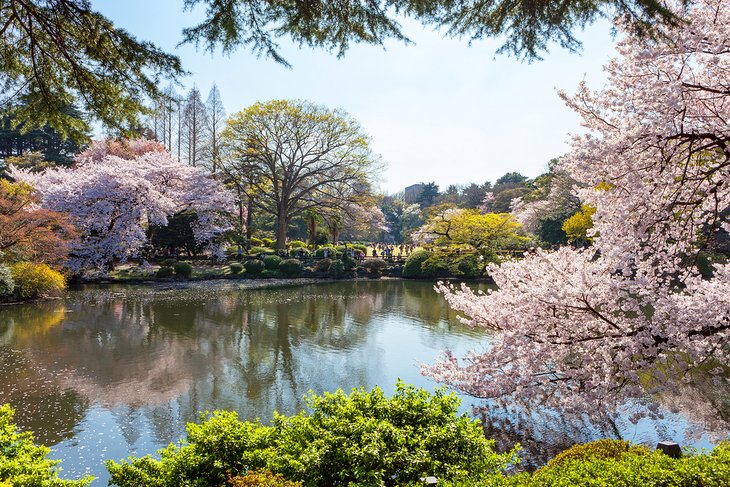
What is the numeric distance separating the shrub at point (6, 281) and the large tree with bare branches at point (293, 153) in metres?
14.0

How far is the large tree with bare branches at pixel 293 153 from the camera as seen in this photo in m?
26.1

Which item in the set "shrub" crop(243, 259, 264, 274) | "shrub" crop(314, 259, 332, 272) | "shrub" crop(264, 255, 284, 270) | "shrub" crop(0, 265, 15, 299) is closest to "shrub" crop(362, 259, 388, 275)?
"shrub" crop(314, 259, 332, 272)

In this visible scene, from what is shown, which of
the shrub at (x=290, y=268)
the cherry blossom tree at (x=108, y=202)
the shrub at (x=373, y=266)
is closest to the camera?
the cherry blossom tree at (x=108, y=202)

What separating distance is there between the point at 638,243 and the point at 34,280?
1784 cm

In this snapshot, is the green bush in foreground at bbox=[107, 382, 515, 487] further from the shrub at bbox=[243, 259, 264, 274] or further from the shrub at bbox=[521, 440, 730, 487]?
the shrub at bbox=[243, 259, 264, 274]

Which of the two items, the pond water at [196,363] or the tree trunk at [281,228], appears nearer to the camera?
the pond water at [196,363]

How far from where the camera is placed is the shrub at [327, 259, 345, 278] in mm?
25734

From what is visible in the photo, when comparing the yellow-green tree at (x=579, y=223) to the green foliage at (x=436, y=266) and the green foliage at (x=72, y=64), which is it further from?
the green foliage at (x=72, y=64)

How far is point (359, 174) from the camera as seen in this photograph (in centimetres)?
2731

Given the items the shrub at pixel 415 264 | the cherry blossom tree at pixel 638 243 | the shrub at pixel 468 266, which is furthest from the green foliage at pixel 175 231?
the cherry blossom tree at pixel 638 243

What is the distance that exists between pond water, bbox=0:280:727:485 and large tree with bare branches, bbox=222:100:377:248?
11106 millimetres

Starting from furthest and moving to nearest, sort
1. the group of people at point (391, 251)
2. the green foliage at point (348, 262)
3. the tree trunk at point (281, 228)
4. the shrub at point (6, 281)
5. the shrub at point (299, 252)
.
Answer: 1. the group of people at point (391, 251)
2. the shrub at point (299, 252)
3. the tree trunk at point (281, 228)
4. the green foliage at point (348, 262)
5. the shrub at point (6, 281)

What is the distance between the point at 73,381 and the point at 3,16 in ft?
20.3

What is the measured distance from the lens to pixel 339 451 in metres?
3.23
